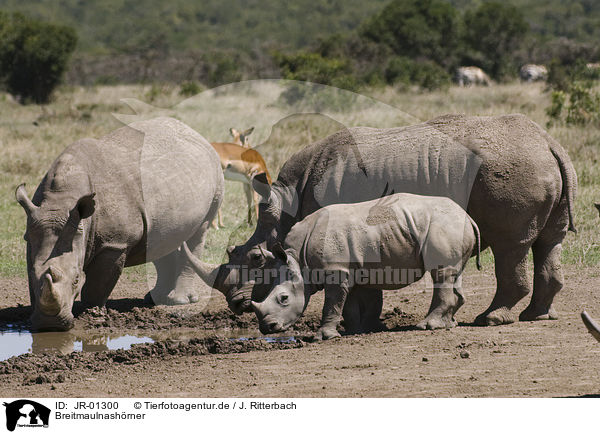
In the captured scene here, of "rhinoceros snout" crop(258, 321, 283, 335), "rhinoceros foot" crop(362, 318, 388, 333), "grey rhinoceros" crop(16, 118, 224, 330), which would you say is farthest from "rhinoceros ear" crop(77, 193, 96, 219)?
"rhinoceros foot" crop(362, 318, 388, 333)

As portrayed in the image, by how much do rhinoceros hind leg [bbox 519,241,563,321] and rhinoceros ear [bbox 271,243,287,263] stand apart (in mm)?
2316

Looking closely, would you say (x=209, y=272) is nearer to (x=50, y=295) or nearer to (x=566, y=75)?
(x=50, y=295)

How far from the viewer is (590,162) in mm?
15703

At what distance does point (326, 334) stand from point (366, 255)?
0.71 m

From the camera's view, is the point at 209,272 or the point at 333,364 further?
the point at 209,272

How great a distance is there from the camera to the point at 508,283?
27.1 ft

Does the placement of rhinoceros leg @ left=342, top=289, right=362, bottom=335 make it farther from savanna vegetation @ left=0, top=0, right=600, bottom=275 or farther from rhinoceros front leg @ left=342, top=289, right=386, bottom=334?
savanna vegetation @ left=0, top=0, right=600, bottom=275

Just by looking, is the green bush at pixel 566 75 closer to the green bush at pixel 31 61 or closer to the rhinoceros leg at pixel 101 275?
the green bush at pixel 31 61

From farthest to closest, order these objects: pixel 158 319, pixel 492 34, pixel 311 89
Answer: pixel 492 34, pixel 311 89, pixel 158 319

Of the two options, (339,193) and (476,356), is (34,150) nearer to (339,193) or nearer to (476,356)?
(339,193)

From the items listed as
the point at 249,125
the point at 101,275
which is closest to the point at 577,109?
the point at 249,125

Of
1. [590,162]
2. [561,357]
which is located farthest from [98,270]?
[590,162]

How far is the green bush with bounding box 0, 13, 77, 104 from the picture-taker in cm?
3241

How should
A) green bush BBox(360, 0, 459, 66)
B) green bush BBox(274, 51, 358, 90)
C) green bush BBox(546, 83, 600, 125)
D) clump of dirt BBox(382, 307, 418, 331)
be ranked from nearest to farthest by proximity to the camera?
clump of dirt BBox(382, 307, 418, 331) < green bush BBox(546, 83, 600, 125) < green bush BBox(274, 51, 358, 90) < green bush BBox(360, 0, 459, 66)
